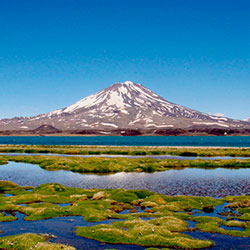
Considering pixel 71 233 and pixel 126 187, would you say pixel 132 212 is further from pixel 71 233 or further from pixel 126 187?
pixel 126 187

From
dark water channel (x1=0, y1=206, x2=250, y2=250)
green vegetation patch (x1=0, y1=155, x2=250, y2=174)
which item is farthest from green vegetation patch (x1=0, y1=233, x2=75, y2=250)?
green vegetation patch (x1=0, y1=155, x2=250, y2=174)

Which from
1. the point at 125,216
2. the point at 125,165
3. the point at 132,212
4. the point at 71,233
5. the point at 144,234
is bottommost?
the point at 125,165

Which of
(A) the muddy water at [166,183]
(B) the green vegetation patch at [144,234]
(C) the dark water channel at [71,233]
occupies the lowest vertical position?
(A) the muddy water at [166,183]

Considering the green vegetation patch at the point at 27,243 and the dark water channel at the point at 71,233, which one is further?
the dark water channel at the point at 71,233

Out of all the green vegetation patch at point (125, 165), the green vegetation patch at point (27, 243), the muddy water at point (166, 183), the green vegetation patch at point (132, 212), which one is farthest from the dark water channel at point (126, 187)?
the green vegetation patch at point (125, 165)

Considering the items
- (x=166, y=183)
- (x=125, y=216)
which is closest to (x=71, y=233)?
(x=125, y=216)

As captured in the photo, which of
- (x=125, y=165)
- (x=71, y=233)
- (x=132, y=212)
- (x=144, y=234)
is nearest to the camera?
(x=144, y=234)

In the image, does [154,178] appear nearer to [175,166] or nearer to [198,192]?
[198,192]

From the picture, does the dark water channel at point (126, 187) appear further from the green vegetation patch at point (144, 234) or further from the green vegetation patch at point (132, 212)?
the green vegetation patch at point (132, 212)

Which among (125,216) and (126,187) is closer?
(125,216)

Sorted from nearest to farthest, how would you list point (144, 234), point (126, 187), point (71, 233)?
1. point (144, 234)
2. point (71, 233)
3. point (126, 187)

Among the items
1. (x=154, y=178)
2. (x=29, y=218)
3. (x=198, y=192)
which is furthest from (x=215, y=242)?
(x=154, y=178)

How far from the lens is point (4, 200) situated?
3183 centimetres

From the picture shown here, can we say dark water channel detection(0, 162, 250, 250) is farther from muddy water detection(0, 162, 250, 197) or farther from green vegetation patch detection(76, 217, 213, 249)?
green vegetation patch detection(76, 217, 213, 249)
